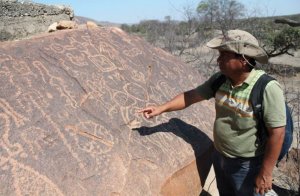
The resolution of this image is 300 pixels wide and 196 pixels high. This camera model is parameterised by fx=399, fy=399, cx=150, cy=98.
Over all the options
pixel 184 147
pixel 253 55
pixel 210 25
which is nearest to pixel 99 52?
pixel 184 147

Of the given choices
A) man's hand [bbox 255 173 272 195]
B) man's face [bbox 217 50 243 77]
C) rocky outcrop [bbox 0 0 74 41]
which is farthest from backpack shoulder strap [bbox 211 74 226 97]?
rocky outcrop [bbox 0 0 74 41]

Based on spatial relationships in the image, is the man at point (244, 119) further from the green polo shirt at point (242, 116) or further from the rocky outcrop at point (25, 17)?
Result: the rocky outcrop at point (25, 17)

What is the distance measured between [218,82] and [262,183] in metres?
0.57

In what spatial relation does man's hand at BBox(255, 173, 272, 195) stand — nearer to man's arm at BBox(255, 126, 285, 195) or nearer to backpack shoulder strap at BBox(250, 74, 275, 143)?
man's arm at BBox(255, 126, 285, 195)

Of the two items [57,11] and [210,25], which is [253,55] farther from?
[210,25]

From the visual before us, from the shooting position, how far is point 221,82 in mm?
2150

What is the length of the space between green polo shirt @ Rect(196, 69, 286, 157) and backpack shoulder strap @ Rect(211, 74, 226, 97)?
0.10 ft

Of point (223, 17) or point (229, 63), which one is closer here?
point (229, 63)

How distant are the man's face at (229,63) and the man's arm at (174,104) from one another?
320mm

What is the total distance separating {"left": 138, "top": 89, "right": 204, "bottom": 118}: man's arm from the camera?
2.28m

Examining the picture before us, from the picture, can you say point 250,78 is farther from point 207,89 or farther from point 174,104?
point 174,104

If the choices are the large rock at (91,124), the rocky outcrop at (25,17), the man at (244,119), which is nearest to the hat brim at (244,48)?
the man at (244,119)

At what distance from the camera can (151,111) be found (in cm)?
229

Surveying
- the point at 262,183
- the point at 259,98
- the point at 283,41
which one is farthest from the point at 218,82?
the point at 283,41
